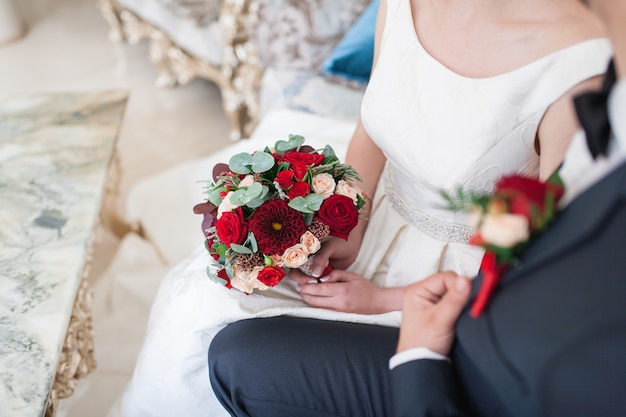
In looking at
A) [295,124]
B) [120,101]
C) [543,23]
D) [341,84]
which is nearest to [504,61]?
[543,23]

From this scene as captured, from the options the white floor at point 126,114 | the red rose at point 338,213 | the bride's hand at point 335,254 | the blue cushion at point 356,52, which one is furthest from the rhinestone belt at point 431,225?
the white floor at point 126,114

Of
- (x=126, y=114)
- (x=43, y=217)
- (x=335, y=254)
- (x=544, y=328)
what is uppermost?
(x=544, y=328)

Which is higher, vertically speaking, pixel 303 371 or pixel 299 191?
pixel 299 191

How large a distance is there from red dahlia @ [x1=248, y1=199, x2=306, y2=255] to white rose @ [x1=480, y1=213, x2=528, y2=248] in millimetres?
433

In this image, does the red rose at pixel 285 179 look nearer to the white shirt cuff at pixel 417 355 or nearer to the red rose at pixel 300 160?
the red rose at pixel 300 160

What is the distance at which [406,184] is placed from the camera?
3.92ft

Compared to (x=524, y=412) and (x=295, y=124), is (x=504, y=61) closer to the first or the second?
(x=524, y=412)

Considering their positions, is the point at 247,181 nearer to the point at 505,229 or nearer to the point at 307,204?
the point at 307,204

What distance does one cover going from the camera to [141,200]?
86.7 inches

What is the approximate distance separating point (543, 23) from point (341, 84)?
0.97m

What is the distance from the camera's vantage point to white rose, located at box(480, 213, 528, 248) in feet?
1.94

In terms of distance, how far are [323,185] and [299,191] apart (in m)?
0.04

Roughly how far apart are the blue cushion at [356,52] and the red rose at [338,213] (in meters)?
0.88

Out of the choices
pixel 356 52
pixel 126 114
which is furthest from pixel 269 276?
pixel 126 114
